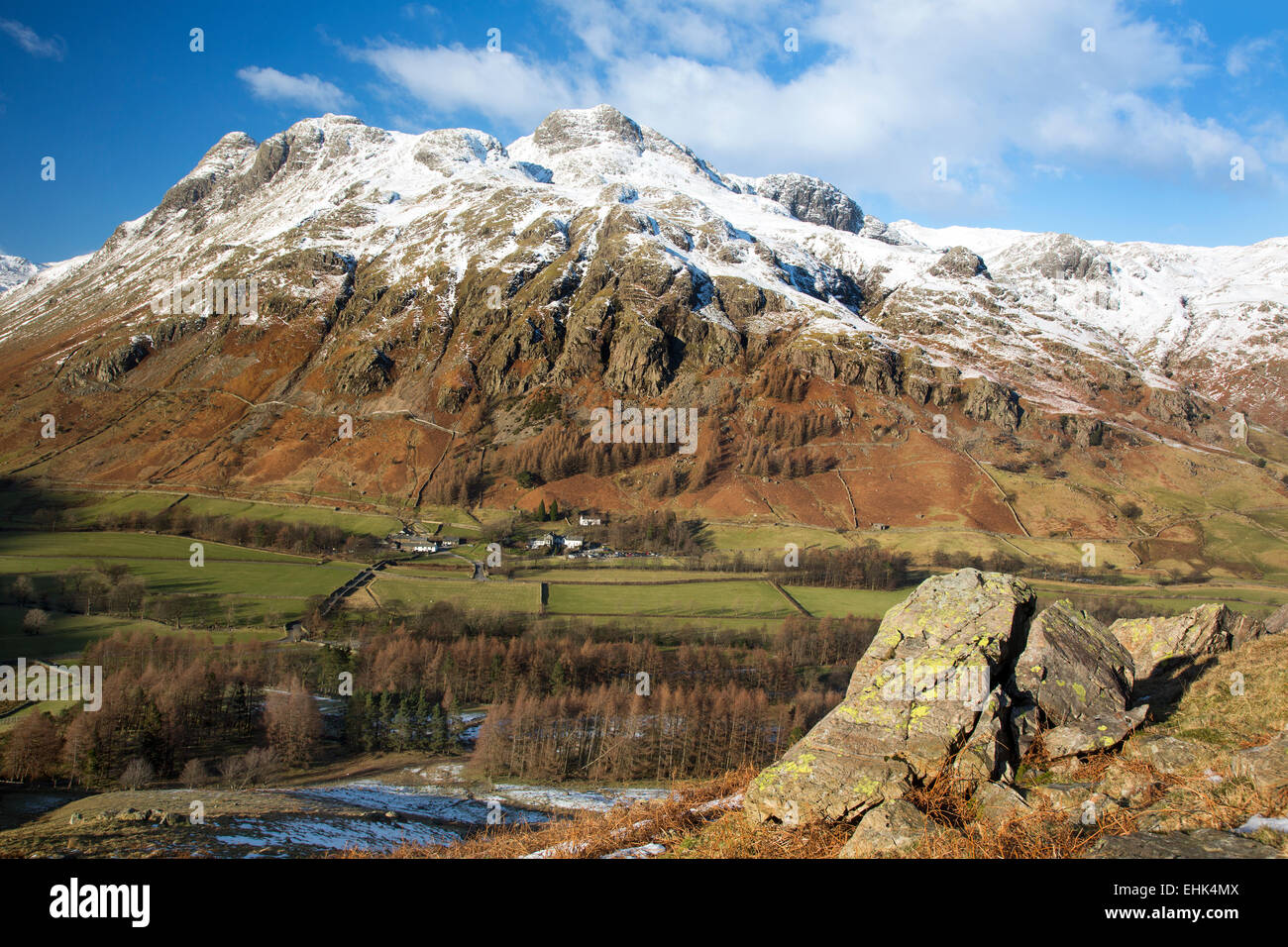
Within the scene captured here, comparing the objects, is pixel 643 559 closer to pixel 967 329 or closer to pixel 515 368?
pixel 515 368

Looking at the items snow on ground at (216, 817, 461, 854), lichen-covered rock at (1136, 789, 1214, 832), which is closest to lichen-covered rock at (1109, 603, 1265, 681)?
lichen-covered rock at (1136, 789, 1214, 832)

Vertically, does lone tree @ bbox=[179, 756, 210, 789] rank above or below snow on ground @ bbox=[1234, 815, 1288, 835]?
below

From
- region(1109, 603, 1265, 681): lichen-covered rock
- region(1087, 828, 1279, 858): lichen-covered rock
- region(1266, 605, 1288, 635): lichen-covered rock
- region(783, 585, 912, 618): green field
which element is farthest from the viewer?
region(783, 585, 912, 618): green field

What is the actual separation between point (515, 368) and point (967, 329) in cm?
12171

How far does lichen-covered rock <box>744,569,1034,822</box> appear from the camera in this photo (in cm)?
864

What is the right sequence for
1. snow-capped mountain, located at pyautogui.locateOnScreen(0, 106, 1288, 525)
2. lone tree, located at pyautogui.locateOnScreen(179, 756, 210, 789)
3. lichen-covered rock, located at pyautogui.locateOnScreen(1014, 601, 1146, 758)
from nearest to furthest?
1. lichen-covered rock, located at pyautogui.locateOnScreen(1014, 601, 1146, 758)
2. lone tree, located at pyautogui.locateOnScreen(179, 756, 210, 789)
3. snow-capped mountain, located at pyautogui.locateOnScreen(0, 106, 1288, 525)

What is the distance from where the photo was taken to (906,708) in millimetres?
9633

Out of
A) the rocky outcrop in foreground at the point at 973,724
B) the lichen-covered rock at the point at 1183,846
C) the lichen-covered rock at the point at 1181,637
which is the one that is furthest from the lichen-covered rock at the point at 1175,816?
the lichen-covered rock at the point at 1181,637

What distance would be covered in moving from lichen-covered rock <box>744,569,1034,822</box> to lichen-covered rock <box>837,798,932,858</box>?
0.60 metres

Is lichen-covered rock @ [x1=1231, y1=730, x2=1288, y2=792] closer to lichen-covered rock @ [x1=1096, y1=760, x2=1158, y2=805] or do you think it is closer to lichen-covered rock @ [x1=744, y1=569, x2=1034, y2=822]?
lichen-covered rock @ [x1=1096, y1=760, x2=1158, y2=805]

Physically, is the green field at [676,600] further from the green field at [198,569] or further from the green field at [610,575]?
the green field at [198,569]

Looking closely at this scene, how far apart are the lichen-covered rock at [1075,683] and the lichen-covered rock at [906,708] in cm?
43

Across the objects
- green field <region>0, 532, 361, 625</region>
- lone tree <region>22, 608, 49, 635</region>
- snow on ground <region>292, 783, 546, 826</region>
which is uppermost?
green field <region>0, 532, 361, 625</region>

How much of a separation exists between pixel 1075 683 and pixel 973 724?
2.53 m
